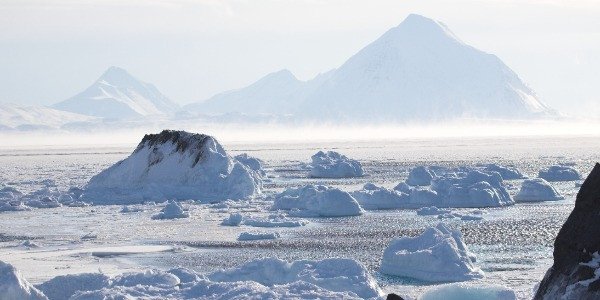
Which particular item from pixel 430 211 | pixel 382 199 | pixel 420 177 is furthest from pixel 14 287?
pixel 420 177

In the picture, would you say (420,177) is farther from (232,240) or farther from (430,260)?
(430,260)

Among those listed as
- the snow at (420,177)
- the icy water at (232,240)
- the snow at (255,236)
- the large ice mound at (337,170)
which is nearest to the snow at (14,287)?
the icy water at (232,240)

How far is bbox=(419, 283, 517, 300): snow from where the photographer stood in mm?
14344

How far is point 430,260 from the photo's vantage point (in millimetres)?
19625

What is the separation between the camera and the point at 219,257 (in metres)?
23.2

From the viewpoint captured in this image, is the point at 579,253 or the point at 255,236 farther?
the point at 255,236

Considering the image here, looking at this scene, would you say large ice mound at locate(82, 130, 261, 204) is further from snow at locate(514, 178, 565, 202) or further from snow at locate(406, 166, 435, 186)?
snow at locate(514, 178, 565, 202)

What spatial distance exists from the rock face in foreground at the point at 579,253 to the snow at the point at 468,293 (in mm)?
3266

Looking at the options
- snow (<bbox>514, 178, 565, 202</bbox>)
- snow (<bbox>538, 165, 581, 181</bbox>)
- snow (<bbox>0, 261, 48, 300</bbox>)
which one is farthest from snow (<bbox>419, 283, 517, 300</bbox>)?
snow (<bbox>538, 165, 581, 181</bbox>)

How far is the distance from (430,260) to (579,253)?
361 inches

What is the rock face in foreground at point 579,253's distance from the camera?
1026 centimetres

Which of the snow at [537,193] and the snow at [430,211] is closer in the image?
the snow at [430,211]

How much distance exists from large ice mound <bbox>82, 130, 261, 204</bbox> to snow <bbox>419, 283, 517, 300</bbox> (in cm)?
2782

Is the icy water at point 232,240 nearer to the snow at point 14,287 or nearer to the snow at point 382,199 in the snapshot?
the snow at point 382,199
